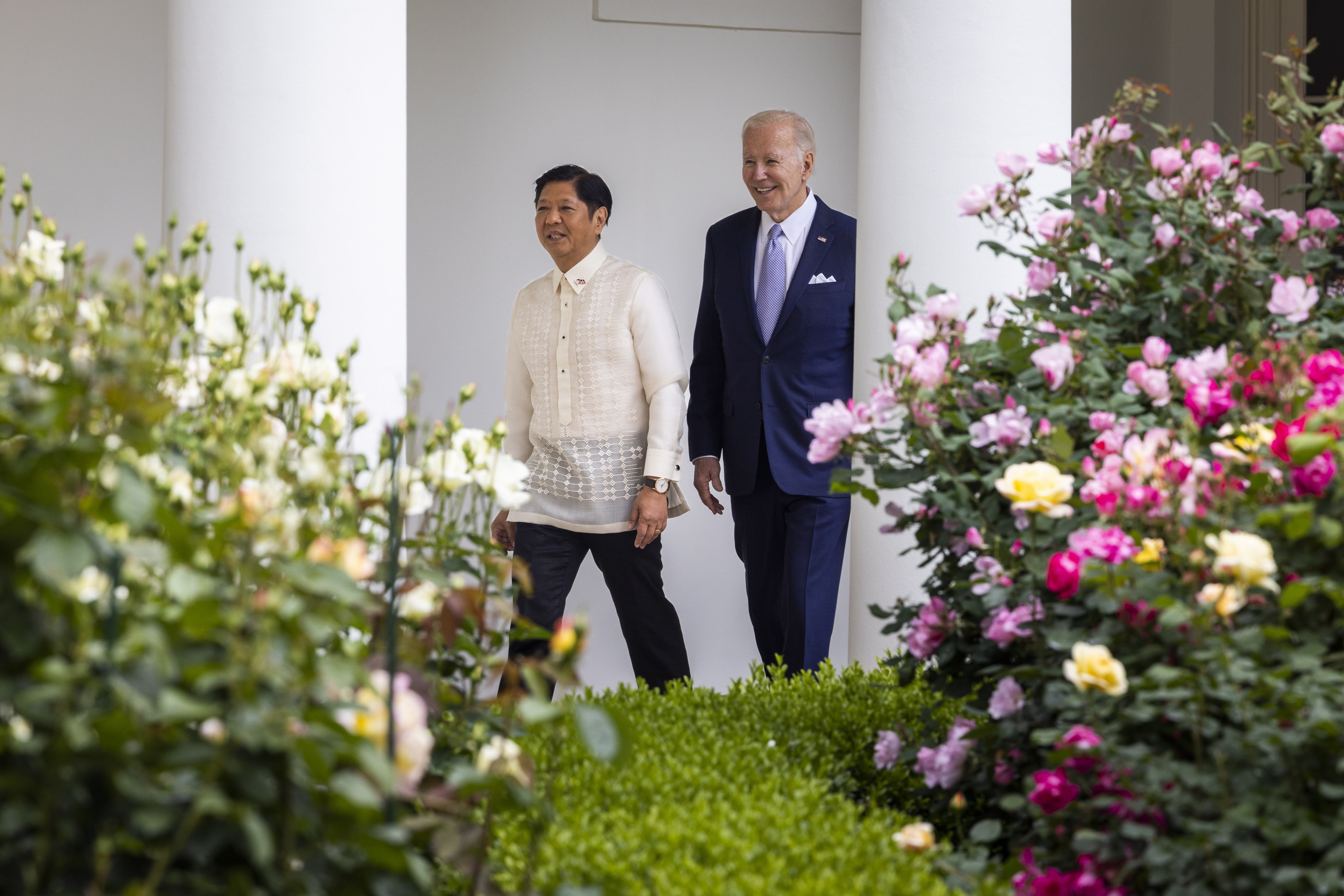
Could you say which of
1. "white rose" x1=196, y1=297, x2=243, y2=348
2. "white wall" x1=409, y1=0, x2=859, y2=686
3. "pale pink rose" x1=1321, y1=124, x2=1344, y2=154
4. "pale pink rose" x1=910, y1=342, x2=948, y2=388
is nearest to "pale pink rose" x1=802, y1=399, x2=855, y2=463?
"pale pink rose" x1=910, y1=342, x2=948, y2=388

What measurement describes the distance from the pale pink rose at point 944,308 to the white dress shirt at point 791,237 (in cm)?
208

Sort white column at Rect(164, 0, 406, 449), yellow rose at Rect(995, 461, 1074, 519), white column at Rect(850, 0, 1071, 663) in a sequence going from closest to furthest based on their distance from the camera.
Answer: yellow rose at Rect(995, 461, 1074, 519) → white column at Rect(164, 0, 406, 449) → white column at Rect(850, 0, 1071, 663)

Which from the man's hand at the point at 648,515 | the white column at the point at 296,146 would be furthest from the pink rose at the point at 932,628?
the man's hand at the point at 648,515

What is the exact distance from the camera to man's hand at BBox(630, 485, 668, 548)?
4129mm

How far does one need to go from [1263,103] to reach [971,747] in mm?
5021

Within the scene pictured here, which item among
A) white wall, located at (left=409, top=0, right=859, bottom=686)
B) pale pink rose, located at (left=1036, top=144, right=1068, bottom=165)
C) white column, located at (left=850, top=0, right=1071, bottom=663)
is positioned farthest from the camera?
white wall, located at (left=409, top=0, right=859, bottom=686)

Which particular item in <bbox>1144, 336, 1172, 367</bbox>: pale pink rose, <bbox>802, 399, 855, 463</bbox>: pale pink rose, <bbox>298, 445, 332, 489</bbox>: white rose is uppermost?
<bbox>1144, 336, 1172, 367</bbox>: pale pink rose

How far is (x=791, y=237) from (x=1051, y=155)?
77.7 inches

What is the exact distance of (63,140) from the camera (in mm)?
5230

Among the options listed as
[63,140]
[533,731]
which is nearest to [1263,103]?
[533,731]

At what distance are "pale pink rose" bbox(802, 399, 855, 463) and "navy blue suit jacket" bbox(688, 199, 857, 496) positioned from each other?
6.39ft

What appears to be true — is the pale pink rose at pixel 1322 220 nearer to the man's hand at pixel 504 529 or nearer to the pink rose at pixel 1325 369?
the pink rose at pixel 1325 369

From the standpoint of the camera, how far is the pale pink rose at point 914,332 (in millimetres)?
1978

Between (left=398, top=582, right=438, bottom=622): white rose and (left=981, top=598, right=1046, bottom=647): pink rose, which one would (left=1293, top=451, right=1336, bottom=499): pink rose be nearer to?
(left=981, top=598, right=1046, bottom=647): pink rose
